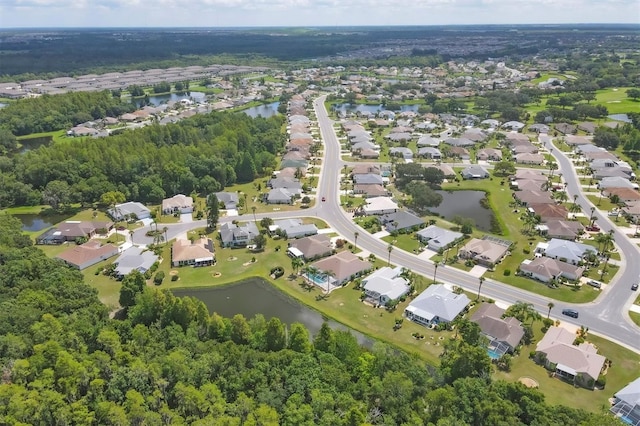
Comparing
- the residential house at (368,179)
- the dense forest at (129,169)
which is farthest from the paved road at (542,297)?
the dense forest at (129,169)

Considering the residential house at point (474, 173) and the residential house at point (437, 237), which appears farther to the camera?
the residential house at point (474, 173)

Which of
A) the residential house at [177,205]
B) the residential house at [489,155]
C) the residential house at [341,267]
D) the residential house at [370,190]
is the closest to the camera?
the residential house at [341,267]

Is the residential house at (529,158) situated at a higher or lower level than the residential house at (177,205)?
higher

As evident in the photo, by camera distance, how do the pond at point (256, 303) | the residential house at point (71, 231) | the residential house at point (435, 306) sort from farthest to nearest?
the residential house at point (71, 231)
the pond at point (256, 303)
the residential house at point (435, 306)

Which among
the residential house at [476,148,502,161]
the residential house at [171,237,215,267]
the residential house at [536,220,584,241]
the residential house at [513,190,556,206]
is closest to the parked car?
the residential house at [536,220,584,241]

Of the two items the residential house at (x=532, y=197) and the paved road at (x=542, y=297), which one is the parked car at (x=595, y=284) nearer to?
the paved road at (x=542, y=297)

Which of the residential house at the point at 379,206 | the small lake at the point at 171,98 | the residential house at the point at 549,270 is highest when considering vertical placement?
the small lake at the point at 171,98

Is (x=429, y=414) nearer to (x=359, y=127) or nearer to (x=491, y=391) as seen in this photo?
(x=491, y=391)

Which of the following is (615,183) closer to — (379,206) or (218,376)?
(379,206)
